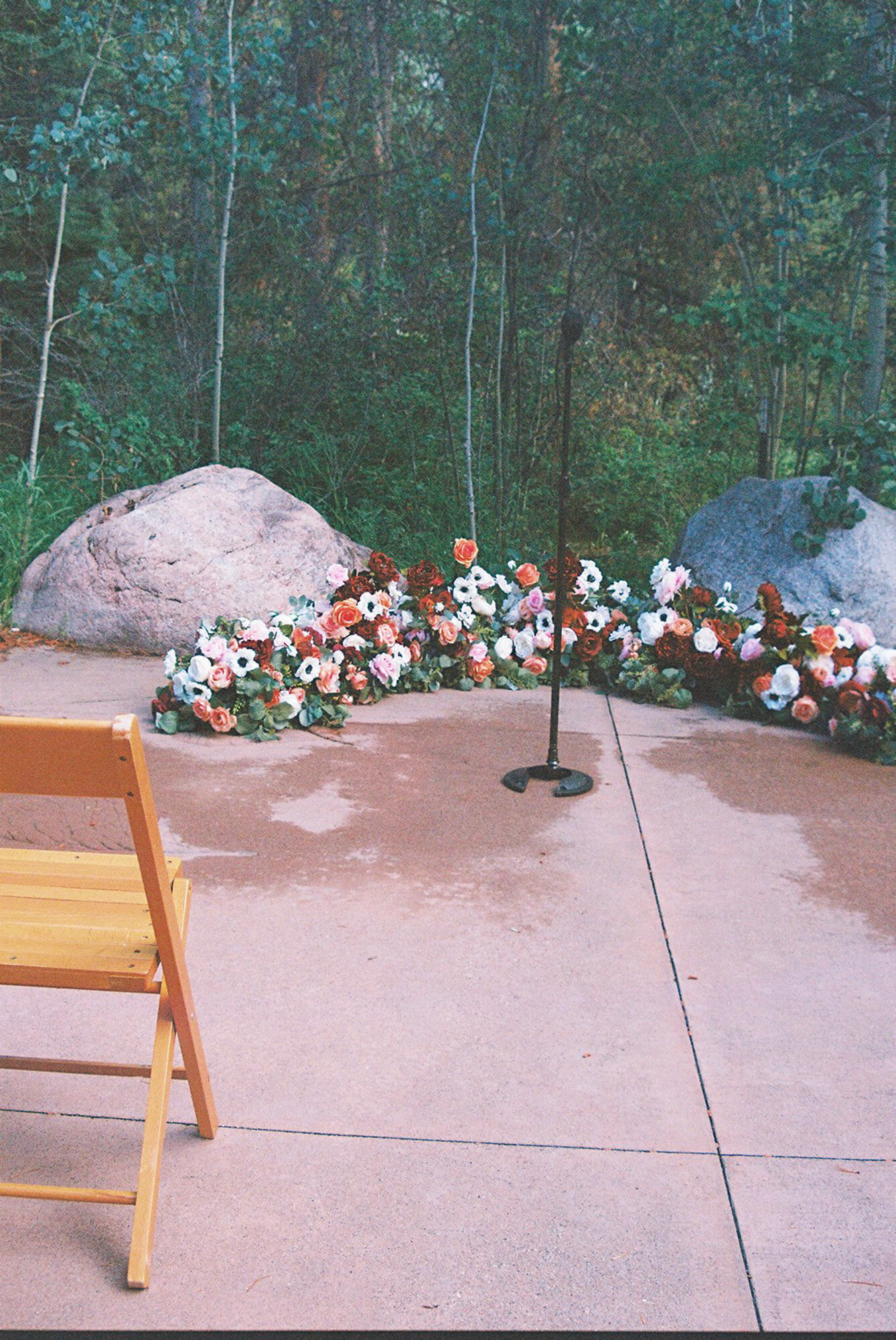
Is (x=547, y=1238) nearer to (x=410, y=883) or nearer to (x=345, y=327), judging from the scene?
(x=410, y=883)

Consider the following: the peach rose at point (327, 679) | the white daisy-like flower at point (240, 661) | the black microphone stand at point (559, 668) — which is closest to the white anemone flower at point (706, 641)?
the black microphone stand at point (559, 668)

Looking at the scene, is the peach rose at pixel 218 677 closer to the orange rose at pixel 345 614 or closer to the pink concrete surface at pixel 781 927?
the orange rose at pixel 345 614

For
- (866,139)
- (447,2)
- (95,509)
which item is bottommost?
(95,509)

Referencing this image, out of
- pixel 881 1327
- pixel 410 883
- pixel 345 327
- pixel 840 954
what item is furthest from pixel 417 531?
pixel 881 1327

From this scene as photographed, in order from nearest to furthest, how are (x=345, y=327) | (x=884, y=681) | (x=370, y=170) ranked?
(x=884, y=681) → (x=345, y=327) → (x=370, y=170)

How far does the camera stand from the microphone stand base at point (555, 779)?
13.6ft

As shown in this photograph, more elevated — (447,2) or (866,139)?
(447,2)

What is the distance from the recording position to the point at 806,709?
4.93 m

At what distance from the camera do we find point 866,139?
245 inches

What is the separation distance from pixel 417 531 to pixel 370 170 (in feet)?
11.7

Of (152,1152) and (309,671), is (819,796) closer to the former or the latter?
(309,671)

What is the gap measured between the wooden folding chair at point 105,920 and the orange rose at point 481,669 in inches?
133

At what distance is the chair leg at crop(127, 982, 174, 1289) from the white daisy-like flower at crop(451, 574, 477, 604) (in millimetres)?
3821

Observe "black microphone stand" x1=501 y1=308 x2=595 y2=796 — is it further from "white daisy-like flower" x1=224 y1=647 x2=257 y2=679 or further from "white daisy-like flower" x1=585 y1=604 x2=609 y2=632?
"white daisy-like flower" x1=585 y1=604 x2=609 y2=632
